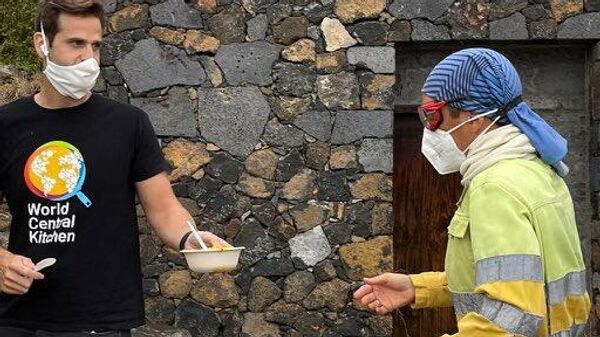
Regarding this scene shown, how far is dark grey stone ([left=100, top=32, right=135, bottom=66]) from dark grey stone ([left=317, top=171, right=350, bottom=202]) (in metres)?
1.61

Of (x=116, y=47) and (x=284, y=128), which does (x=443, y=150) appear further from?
(x=116, y=47)

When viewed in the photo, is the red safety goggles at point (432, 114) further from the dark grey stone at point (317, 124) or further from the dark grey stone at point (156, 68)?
the dark grey stone at point (156, 68)

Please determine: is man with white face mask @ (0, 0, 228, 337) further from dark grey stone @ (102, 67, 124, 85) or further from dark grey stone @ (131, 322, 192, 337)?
dark grey stone @ (102, 67, 124, 85)

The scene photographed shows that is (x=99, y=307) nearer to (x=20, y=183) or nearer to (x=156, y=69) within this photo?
(x=20, y=183)

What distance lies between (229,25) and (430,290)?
3.98 m

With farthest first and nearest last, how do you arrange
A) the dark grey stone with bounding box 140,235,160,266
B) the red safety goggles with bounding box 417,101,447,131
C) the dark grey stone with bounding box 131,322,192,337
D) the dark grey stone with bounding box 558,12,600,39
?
the dark grey stone with bounding box 140,235,160,266 → the dark grey stone with bounding box 558,12,600,39 → the dark grey stone with bounding box 131,322,192,337 → the red safety goggles with bounding box 417,101,447,131

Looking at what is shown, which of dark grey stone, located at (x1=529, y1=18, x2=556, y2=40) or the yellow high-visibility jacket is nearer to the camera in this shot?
the yellow high-visibility jacket

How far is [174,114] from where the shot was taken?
6.68 m

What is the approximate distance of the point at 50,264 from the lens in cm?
287

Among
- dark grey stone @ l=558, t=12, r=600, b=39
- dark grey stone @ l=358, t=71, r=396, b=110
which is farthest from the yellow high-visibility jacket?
dark grey stone @ l=558, t=12, r=600, b=39

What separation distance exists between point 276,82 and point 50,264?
12.7 ft

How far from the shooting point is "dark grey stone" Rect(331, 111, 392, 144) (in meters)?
6.56

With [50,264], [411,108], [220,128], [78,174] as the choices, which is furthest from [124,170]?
[411,108]

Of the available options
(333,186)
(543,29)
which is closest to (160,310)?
(333,186)
